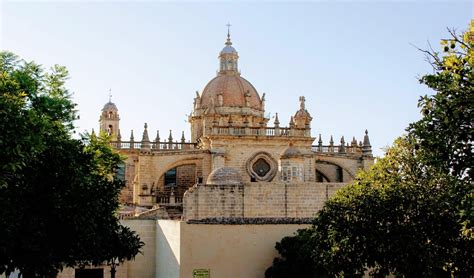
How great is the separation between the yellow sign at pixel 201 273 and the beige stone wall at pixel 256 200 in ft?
14.0

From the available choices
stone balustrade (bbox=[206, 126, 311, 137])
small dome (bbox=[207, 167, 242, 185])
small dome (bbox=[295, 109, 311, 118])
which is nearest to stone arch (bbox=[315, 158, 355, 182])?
small dome (bbox=[295, 109, 311, 118])

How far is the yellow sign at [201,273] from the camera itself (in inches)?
734

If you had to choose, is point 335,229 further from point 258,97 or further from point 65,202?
point 258,97

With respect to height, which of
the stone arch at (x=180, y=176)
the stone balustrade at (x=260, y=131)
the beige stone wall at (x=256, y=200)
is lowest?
the beige stone wall at (x=256, y=200)

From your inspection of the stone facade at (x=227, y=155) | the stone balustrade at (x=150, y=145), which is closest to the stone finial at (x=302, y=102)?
the stone facade at (x=227, y=155)

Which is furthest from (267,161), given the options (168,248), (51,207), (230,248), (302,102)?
(51,207)

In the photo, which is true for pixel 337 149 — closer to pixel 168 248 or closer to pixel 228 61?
pixel 228 61

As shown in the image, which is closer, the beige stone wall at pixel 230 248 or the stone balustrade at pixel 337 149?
the beige stone wall at pixel 230 248

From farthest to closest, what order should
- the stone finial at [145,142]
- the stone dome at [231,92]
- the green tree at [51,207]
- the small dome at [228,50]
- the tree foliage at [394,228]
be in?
the small dome at [228,50]
the stone dome at [231,92]
the stone finial at [145,142]
the tree foliage at [394,228]
the green tree at [51,207]

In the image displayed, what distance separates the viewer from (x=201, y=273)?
18.7 meters

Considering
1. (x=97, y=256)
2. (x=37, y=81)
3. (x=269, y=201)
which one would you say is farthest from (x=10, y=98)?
(x=269, y=201)

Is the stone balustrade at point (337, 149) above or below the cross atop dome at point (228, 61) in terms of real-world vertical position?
below

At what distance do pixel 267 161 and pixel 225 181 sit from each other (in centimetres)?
1329

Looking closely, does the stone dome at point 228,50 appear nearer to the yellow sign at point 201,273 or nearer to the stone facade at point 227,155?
the stone facade at point 227,155
